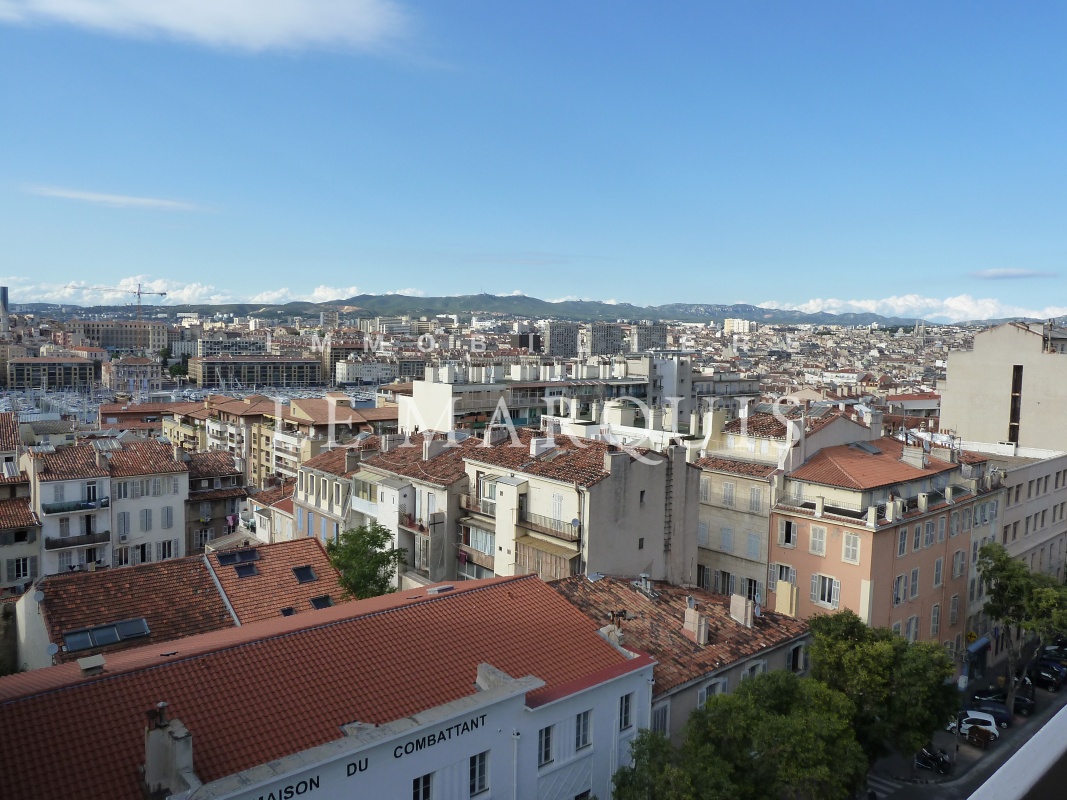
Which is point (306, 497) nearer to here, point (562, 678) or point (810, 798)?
point (562, 678)

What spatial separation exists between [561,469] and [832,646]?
9364 millimetres

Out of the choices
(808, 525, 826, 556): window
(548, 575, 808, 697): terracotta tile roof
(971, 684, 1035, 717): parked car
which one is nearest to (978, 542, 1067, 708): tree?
(971, 684, 1035, 717): parked car

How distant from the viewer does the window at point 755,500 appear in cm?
3066

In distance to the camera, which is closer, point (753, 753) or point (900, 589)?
point (753, 753)

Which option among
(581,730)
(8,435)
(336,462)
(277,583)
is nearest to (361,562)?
(277,583)

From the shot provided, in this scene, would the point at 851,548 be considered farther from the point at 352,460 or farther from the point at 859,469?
the point at 352,460

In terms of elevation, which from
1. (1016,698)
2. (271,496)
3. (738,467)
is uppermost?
(738,467)

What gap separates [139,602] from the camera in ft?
67.4

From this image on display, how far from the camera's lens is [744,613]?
2078cm

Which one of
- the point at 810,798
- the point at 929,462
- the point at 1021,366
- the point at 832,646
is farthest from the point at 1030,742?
the point at 1021,366

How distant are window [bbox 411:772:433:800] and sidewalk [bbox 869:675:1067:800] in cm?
1694

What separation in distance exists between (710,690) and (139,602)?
14405mm

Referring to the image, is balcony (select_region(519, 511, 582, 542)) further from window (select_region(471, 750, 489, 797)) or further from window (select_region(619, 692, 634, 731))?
window (select_region(471, 750, 489, 797))

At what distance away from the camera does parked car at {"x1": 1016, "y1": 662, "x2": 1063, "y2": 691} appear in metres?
33.7
